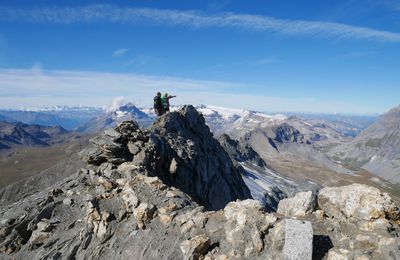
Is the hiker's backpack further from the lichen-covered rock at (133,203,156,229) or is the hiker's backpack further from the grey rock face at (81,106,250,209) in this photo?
the lichen-covered rock at (133,203,156,229)

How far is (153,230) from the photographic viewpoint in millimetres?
21828

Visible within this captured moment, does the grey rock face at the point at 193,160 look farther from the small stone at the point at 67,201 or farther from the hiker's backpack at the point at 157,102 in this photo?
the small stone at the point at 67,201

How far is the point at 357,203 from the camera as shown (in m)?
18.9

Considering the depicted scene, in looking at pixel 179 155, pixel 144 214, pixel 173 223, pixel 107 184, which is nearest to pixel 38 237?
pixel 107 184

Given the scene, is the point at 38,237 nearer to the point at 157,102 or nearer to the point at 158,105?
the point at 157,102

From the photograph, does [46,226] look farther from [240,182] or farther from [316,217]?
[240,182]

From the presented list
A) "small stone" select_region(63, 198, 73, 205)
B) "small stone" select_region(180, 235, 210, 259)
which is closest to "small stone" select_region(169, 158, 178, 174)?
"small stone" select_region(63, 198, 73, 205)

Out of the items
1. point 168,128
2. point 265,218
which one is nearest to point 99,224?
point 265,218

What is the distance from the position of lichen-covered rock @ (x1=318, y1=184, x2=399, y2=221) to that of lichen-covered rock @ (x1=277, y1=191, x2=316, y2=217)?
0.62 meters

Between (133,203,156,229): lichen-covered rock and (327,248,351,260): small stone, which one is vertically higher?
(327,248,351,260): small stone

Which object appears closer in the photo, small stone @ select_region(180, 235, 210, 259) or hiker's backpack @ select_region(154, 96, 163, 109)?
small stone @ select_region(180, 235, 210, 259)

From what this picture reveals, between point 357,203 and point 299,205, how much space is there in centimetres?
313

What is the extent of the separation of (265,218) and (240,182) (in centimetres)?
5051

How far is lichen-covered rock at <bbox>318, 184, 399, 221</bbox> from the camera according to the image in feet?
59.4
